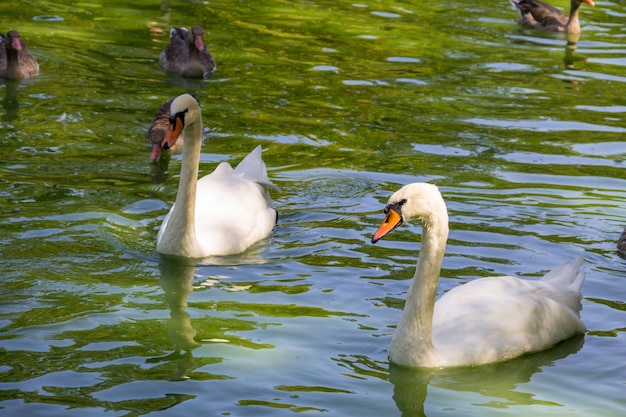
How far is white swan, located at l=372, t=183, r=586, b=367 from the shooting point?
730 centimetres

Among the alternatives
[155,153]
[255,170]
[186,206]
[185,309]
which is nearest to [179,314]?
[185,309]

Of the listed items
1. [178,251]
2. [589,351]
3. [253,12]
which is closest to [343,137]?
[178,251]

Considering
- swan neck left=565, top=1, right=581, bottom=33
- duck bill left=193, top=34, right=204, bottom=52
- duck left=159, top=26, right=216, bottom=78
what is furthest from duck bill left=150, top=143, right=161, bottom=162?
swan neck left=565, top=1, right=581, bottom=33

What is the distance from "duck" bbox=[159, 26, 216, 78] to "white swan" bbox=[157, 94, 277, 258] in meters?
5.58

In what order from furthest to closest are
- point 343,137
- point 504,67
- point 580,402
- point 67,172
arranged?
point 504,67, point 343,137, point 67,172, point 580,402

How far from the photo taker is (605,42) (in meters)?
20.6

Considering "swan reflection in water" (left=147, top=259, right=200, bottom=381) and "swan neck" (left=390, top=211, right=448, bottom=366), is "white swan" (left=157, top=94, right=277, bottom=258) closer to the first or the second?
"swan reflection in water" (left=147, top=259, right=200, bottom=381)

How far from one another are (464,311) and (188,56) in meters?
9.27

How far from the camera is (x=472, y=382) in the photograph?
7500 millimetres

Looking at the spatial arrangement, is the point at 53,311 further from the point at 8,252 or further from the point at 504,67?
the point at 504,67

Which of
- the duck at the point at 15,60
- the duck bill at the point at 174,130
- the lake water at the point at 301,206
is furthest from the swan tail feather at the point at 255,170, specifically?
the duck at the point at 15,60

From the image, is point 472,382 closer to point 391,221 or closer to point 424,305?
point 424,305

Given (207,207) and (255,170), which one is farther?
(255,170)

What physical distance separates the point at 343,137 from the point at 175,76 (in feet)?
12.0
